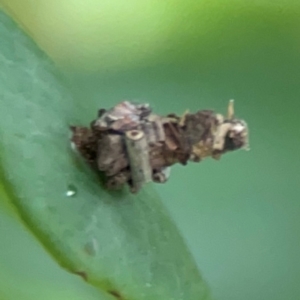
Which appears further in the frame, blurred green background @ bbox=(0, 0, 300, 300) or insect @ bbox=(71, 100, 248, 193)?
blurred green background @ bbox=(0, 0, 300, 300)

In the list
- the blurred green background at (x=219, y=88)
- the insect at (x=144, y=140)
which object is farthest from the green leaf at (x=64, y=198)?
the blurred green background at (x=219, y=88)

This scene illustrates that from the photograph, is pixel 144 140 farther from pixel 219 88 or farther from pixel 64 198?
pixel 219 88

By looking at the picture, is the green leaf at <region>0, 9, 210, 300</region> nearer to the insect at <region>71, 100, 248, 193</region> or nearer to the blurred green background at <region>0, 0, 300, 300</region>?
the insect at <region>71, 100, 248, 193</region>

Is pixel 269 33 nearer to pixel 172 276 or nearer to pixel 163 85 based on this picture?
pixel 163 85

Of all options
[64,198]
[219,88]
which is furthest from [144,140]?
[219,88]

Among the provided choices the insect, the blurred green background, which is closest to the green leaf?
the insect

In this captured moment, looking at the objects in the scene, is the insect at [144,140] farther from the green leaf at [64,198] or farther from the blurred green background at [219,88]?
the blurred green background at [219,88]
